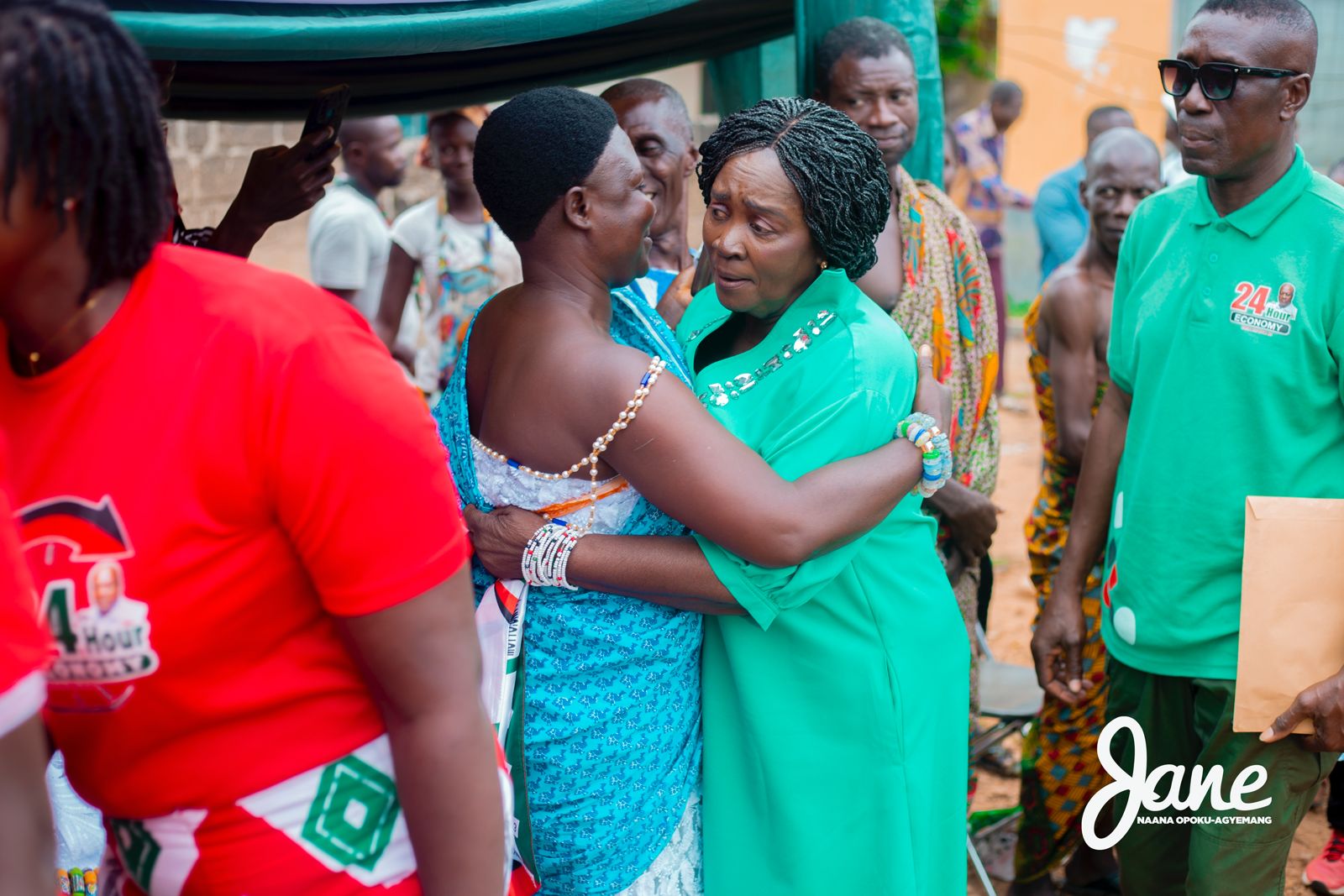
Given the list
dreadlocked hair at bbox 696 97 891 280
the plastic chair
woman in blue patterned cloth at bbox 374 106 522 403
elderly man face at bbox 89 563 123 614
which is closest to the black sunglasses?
dreadlocked hair at bbox 696 97 891 280

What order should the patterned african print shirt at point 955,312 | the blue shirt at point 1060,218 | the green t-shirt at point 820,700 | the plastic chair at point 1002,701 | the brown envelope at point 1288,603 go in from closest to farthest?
1. the green t-shirt at point 820,700
2. the brown envelope at point 1288,603
3. the patterned african print shirt at point 955,312
4. the plastic chair at point 1002,701
5. the blue shirt at point 1060,218

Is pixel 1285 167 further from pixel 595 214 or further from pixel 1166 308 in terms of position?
pixel 595 214

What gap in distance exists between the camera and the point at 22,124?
114cm

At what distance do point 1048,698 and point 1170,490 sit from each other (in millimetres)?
1380

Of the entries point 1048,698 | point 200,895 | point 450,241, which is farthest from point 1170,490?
point 450,241

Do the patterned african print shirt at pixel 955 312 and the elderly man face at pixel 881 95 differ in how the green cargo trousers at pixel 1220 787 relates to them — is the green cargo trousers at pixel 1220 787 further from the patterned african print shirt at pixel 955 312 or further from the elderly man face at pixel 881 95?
the elderly man face at pixel 881 95

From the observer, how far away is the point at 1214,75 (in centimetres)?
257

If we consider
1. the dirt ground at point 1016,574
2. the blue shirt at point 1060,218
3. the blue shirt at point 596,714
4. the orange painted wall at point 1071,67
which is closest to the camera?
the blue shirt at point 596,714

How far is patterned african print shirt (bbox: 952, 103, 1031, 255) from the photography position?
10.3m

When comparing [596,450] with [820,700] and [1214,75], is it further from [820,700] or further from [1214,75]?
[1214,75]

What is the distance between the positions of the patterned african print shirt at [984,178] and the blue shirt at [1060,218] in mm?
2337

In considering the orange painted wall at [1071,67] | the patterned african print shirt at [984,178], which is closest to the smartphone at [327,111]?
the patterned african print shirt at [984,178]

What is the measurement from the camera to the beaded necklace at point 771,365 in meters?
2.23

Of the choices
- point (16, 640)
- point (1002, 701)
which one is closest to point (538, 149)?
point (16, 640)
